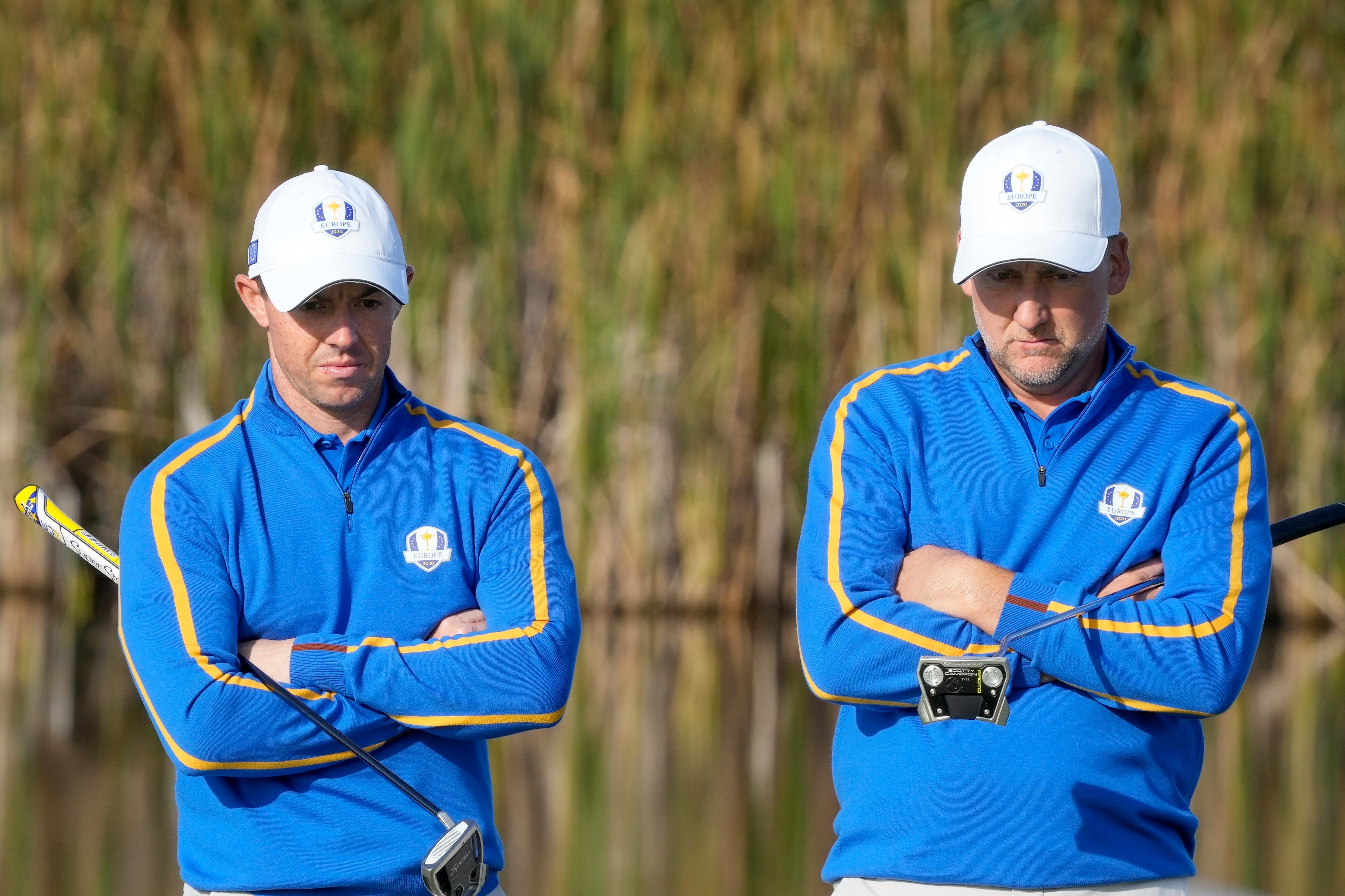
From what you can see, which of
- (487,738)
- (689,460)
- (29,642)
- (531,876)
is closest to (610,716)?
(689,460)

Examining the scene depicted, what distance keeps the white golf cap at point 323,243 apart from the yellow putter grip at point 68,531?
387 mm

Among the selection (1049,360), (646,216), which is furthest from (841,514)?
(646,216)

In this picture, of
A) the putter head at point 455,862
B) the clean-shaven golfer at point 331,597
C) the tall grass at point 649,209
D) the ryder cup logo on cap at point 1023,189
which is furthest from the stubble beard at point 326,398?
the tall grass at point 649,209

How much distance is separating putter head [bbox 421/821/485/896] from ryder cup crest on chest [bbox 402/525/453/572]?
30 cm

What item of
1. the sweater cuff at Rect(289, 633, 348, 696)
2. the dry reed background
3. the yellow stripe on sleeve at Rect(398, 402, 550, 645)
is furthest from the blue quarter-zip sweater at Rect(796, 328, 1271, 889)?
the dry reed background

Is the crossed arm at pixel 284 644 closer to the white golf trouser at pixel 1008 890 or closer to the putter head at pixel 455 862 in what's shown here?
the putter head at pixel 455 862

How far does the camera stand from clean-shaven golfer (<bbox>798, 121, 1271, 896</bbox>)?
5.67ft

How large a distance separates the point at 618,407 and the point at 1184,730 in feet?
14.4

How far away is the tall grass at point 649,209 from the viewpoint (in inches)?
242

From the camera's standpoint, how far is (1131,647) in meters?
1.75

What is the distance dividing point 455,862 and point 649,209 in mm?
4689

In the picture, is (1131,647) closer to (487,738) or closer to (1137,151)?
(487,738)

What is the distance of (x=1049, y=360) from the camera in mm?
1843

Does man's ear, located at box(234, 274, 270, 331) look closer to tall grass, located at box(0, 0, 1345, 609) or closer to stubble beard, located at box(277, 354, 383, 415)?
stubble beard, located at box(277, 354, 383, 415)
